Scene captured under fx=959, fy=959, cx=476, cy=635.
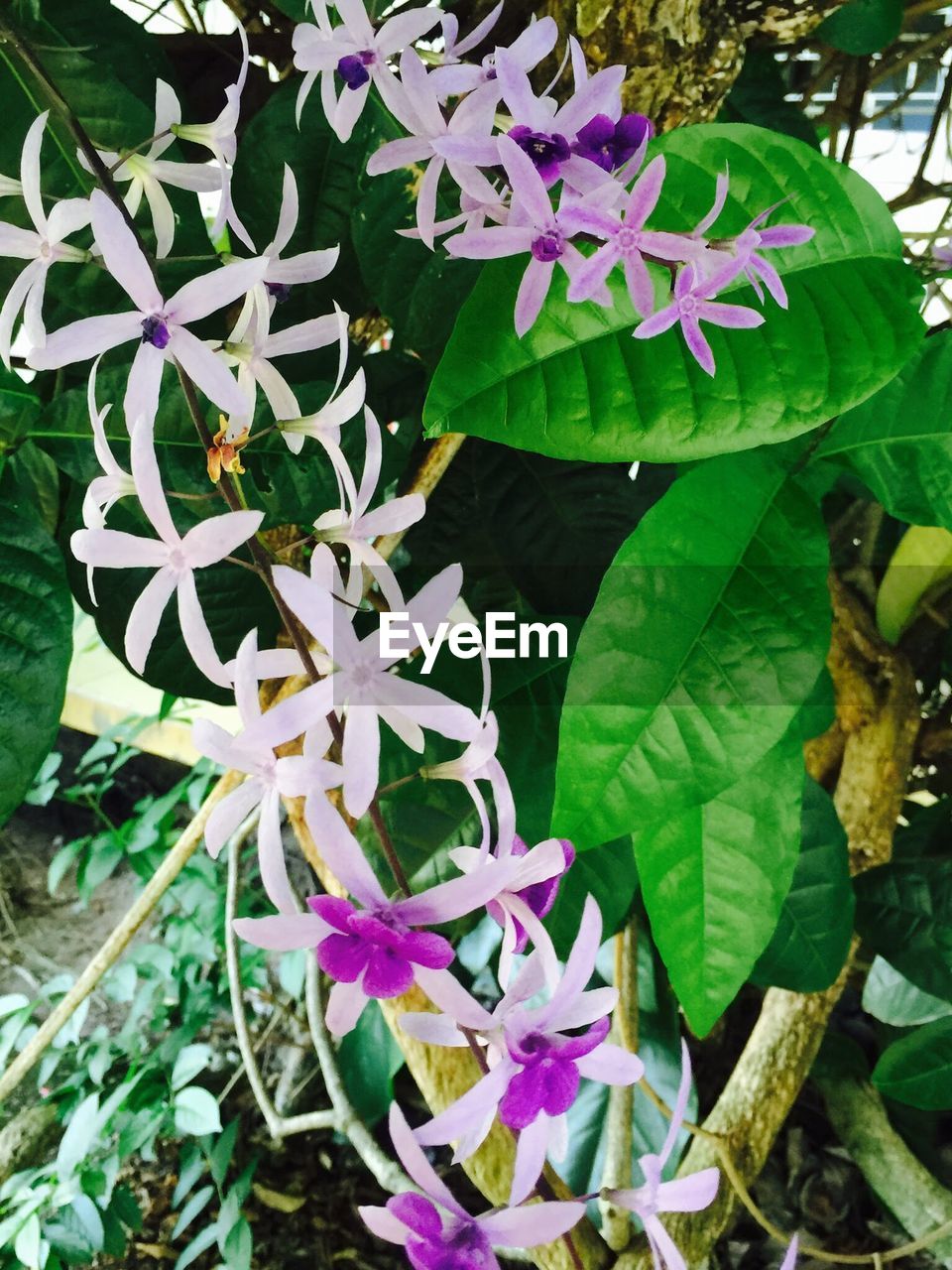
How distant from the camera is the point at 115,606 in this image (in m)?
0.57

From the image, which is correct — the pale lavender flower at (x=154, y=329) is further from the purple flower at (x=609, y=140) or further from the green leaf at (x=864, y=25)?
the green leaf at (x=864, y=25)

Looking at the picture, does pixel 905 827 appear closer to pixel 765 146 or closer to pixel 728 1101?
pixel 728 1101

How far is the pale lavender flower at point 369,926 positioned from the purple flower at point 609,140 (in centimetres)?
29

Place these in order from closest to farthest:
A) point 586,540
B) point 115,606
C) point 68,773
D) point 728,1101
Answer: point 115,606 < point 586,540 < point 728,1101 < point 68,773

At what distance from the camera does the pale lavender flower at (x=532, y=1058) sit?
354 mm

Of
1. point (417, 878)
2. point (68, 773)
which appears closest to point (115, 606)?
point (417, 878)

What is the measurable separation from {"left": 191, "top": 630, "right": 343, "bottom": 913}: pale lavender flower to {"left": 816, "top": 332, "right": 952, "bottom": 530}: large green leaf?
16.2 inches

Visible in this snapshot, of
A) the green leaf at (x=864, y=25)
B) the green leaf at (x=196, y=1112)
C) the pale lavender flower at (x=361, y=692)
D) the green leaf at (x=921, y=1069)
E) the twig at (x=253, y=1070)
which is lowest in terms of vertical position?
Answer: the green leaf at (x=196, y=1112)

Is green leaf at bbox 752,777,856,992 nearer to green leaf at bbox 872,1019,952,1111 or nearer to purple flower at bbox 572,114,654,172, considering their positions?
green leaf at bbox 872,1019,952,1111

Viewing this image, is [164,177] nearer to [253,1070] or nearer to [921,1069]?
[253,1070]

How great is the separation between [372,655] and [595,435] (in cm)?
19

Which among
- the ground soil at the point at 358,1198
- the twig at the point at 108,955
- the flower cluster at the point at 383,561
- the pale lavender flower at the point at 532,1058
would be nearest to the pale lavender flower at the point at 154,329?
the flower cluster at the point at 383,561

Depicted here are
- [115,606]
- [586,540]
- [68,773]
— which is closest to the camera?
[115,606]

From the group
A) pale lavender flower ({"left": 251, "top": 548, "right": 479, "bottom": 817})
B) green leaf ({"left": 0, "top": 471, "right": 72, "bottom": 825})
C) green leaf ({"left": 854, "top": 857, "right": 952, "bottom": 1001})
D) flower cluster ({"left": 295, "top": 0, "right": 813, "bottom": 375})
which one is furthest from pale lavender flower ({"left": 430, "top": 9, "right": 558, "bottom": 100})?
green leaf ({"left": 854, "top": 857, "right": 952, "bottom": 1001})
